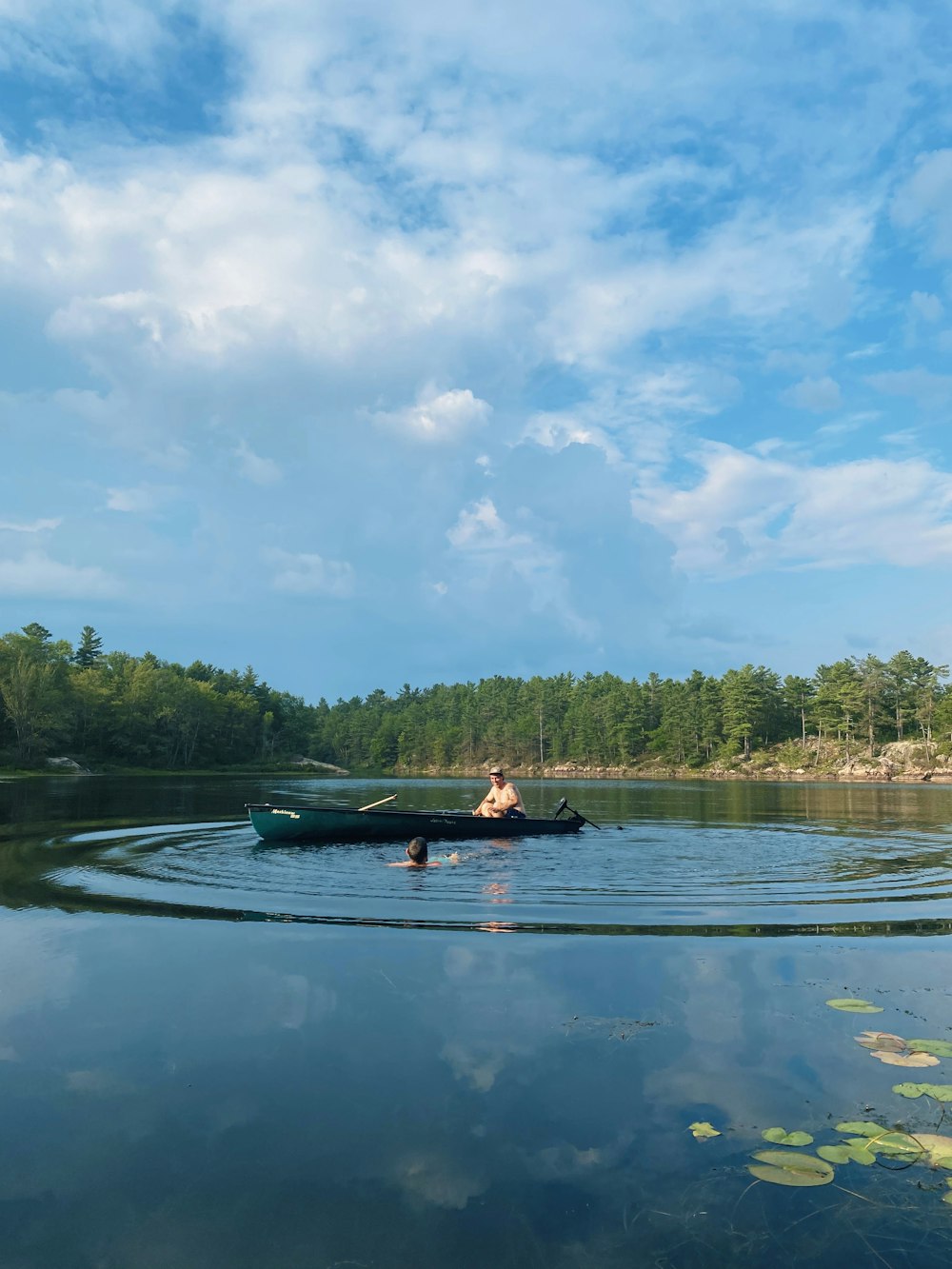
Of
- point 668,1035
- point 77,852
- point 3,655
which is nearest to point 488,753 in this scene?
point 3,655

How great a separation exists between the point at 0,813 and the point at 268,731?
402ft

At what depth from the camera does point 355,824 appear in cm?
1977

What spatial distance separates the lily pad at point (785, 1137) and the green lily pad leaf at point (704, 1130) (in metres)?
0.28

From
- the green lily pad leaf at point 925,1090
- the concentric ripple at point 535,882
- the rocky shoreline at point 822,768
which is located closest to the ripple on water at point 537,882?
the concentric ripple at point 535,882

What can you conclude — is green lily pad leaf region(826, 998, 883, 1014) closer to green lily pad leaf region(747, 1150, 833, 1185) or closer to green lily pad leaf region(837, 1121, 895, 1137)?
green lily pad leaf region(837, 1121, 895, 1137)

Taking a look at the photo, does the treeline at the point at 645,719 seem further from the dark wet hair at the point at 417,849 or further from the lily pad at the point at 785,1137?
the lily pad at the point at 785,1137

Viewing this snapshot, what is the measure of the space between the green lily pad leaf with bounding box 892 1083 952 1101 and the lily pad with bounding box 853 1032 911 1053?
2.36ft

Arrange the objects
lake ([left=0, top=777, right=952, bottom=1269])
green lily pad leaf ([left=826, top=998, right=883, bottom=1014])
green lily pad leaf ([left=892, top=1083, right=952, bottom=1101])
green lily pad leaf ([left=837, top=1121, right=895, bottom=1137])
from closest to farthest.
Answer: lake ([left=0, top=777, right=952, bottom=1269]) < green lily pad leaf ([left=837, top=1121, right=895, bottom=1137]) < green lily pad leaf ([left=892, top=1083, right=952, bottom=1101]) < green lily pad leaf ([left=826, top=998, right=883, bottom=1014])

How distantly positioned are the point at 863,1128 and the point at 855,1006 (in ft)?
9.07

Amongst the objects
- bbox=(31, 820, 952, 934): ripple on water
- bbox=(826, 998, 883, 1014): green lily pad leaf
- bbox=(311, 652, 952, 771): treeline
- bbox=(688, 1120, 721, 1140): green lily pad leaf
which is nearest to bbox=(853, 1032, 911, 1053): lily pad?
bbox=(826, 998, 883, 1014): green lily pad leaf

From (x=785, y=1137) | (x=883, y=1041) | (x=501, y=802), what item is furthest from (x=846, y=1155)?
(x=501, y=802)

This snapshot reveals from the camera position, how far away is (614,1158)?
489 cm

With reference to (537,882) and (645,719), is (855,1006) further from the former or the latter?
(645,719)

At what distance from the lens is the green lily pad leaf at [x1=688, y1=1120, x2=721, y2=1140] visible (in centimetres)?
514
